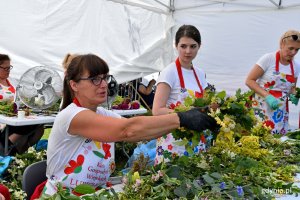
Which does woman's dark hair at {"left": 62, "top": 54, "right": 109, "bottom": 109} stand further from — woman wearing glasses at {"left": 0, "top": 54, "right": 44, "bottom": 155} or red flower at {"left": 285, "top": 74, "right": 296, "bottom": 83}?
woman wearing glasses at {"left": 0, "top": 54, "right": 44, "bottom": 155}

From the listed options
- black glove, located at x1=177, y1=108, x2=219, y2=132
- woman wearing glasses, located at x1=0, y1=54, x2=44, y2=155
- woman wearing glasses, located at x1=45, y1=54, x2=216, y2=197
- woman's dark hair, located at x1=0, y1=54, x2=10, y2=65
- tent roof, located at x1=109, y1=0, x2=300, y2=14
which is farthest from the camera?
tent roof, located at x1=109, y1=0, x2=300, y2=14

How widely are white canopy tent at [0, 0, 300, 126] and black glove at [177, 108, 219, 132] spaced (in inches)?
191

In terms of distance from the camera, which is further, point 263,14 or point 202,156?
point 263,14

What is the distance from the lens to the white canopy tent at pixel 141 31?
6.11m

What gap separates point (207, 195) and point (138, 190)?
26 centimetres

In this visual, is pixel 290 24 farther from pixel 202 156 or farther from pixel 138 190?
pixel 138 190

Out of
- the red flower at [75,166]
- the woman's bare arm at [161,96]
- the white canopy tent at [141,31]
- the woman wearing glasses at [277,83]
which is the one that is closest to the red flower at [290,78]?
the woman wearing glasses at [277,83]

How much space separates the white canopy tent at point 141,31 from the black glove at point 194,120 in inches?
191

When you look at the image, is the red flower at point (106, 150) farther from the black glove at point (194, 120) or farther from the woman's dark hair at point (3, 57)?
the woman's dark hair at point (3, 57)

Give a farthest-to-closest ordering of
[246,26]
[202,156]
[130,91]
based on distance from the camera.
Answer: [130,91] < [246,26] < [202,156]

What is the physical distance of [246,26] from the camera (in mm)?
7152

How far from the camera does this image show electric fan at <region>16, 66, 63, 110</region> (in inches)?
161

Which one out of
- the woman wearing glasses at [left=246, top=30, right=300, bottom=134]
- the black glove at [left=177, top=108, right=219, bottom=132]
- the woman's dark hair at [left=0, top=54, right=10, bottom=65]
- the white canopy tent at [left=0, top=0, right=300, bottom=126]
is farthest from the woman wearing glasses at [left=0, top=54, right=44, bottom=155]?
the black glove at [left=177, top=108, right=219, bottom=132]

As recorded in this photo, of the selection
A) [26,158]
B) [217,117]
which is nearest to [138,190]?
[217,117]
